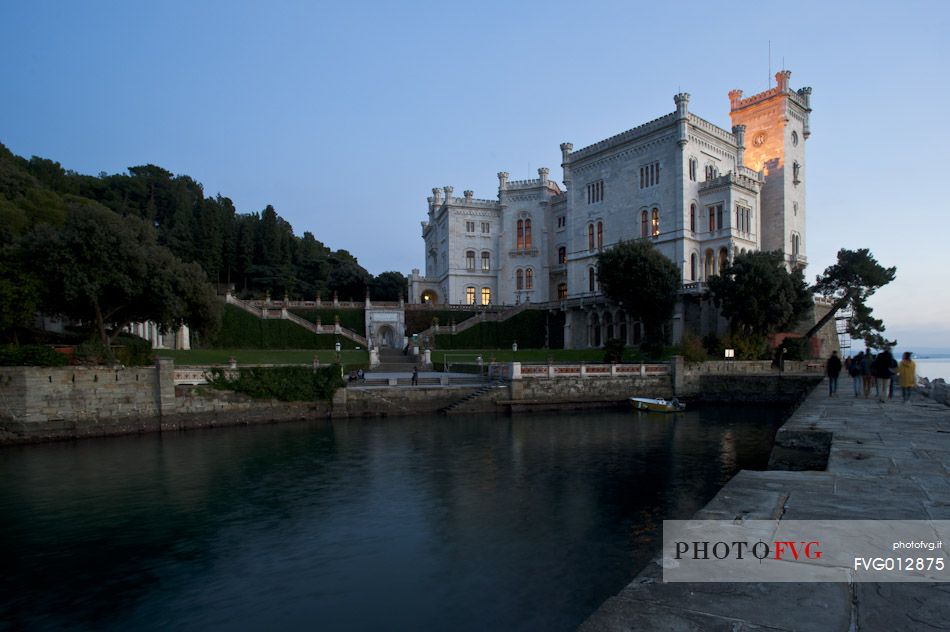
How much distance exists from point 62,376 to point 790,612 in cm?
2800

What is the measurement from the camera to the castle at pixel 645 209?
48.0 m

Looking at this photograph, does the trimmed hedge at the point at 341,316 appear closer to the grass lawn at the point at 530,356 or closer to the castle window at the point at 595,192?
the grass lawn at the point at 530,356

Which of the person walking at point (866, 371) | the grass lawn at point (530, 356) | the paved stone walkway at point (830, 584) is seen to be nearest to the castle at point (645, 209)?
the grass lawn at point (530, 356)

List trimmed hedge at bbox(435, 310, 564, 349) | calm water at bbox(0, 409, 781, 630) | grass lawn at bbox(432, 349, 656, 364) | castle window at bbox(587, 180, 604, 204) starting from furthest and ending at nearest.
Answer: castle window at bbox(587, 180, 604, 204) → trimmed hedge at bbox(435, 310, 564, 349) → grass lawn at bbox(432, 349, 656, 364) → calm water at bbox(0, 409, 781, 630)

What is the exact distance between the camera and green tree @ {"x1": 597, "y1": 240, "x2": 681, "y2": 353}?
4203 cm

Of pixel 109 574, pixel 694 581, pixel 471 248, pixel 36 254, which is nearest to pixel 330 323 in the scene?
pixel 471 248

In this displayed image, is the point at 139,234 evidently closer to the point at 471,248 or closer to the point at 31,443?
the point at 31,443

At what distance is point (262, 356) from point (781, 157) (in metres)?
47.8

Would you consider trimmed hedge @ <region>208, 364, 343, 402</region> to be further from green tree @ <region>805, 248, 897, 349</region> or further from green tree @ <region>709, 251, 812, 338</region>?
green tree @ <region>805, 248, 897, 349</region>

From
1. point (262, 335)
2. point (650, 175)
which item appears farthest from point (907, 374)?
point (262, 335)

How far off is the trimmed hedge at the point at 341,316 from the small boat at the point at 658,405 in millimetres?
28848

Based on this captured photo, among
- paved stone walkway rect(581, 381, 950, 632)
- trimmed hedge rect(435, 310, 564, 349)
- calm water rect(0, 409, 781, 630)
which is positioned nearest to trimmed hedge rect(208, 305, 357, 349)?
trimmed hedge rect(435, 310, 564, 349)

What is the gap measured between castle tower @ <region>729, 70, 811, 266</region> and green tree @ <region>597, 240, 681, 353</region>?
49.6ft

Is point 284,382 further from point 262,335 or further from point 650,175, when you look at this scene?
point 650,175
